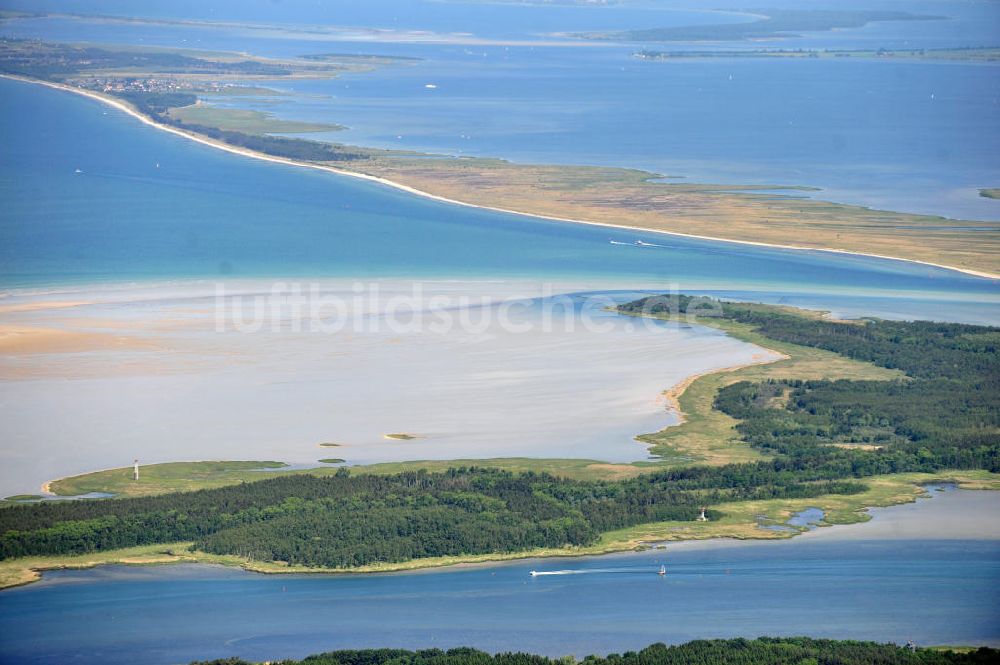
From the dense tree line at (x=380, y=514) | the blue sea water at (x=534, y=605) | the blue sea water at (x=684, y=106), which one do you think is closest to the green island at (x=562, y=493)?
the dense tree line at (x=380, y=514)

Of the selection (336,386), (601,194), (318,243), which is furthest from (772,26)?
(336,386)

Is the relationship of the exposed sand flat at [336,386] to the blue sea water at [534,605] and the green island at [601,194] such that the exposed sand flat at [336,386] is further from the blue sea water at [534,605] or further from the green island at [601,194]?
the green island at [601,194]

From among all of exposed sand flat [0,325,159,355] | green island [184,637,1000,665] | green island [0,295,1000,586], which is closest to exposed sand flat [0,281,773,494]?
exposed sand flat [0,325,159,355]

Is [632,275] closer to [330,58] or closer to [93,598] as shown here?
[93,598]

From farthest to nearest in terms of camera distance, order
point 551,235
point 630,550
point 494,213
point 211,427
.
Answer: point 494,213 → point 551,235 → point 211,427 → point 630,550

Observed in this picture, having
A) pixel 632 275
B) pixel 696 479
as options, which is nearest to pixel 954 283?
pixel 632 275

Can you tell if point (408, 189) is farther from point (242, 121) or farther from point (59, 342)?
point (59, 342)

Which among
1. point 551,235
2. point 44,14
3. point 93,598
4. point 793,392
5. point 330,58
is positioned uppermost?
point 44,14
